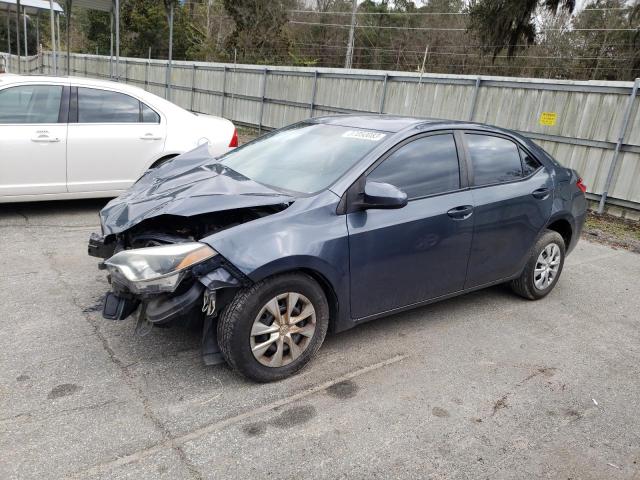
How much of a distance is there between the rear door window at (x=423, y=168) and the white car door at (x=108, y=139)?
3.89m

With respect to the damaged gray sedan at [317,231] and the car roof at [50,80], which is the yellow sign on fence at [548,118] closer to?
the damaged gray sedan at [317,231]

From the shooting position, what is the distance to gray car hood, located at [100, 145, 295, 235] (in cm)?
334

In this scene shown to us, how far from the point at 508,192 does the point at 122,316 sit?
2982mm

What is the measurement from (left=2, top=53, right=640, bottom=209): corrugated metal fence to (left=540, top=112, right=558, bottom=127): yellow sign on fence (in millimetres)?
16

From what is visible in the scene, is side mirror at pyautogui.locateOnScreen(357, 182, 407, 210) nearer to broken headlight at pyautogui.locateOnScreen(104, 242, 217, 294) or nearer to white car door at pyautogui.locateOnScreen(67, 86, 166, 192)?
broken headlight at pyautogui.locateOnScreen(104, 242, 217, 294)

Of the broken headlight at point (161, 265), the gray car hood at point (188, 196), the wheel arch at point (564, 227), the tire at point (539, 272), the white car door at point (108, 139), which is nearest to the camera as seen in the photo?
the broken headlight at point (161, 265)

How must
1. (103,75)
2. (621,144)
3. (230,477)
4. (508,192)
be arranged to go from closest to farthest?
(230,477) → (508,192) → (621,144) → (103,75)

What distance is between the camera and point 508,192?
4371 millimetres

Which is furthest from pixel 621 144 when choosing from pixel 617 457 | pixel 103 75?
pixel 103 75

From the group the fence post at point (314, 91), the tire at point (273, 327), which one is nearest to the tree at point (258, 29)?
the fence post at point (314, 91)

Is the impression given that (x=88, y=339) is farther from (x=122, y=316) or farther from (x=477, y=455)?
(x=477, y=455)

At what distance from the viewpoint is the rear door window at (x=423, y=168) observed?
3.77 meters

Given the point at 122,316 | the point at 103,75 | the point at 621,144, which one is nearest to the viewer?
the point at 122,316

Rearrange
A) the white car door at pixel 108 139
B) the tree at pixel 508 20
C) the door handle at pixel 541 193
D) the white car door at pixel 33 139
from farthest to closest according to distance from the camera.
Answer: the tree at pixel 508 20
the white car door at pixel 108 139
the white car door at pixel 33 139
the door handle at pixel 541 193
